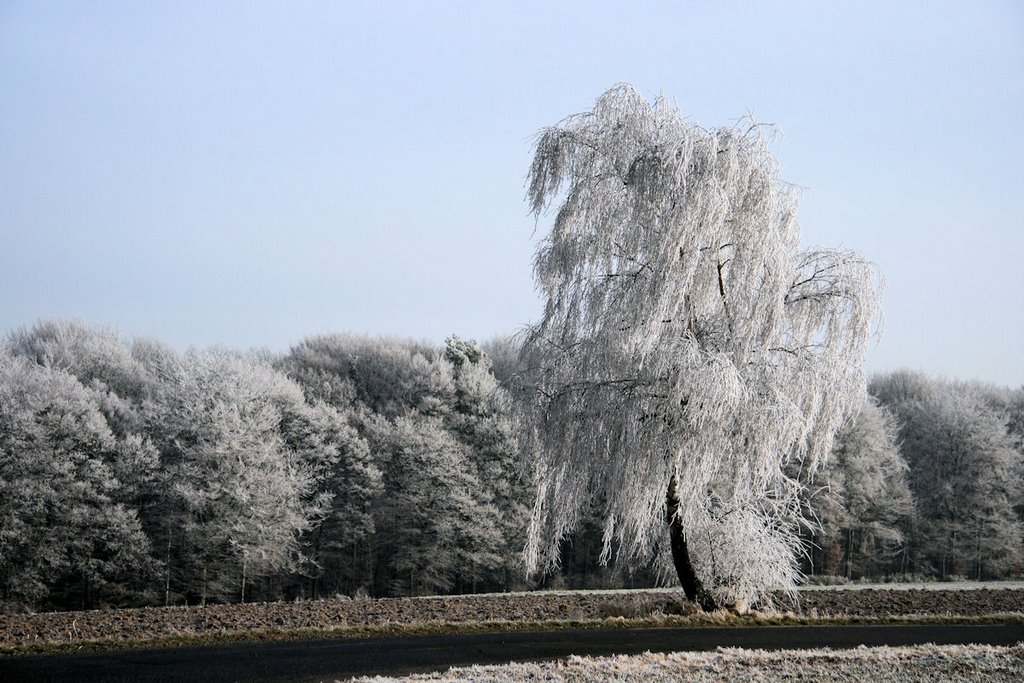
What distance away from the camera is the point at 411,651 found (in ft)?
45.2

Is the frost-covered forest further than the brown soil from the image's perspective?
Yes

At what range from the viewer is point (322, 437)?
4203cm

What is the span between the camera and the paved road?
38.6 ft

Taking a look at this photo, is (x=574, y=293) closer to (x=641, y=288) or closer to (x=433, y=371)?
(x=641, y=288)

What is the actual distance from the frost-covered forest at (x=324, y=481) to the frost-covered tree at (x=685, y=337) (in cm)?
1173

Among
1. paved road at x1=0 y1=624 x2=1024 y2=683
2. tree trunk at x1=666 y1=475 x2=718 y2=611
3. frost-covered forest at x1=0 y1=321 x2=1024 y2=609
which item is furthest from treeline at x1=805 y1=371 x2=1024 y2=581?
paved road at x1=0 y1=624 x2=1024 y2=683

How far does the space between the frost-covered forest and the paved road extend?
15052mm

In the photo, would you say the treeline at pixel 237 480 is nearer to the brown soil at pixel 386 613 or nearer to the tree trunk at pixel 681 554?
the brown soil at pixel 386 613

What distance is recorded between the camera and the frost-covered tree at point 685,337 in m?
17.4

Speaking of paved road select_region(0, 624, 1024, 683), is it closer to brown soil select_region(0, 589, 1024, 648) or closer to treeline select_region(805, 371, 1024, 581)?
brown soil select_region(0, 589, 1024, 648)

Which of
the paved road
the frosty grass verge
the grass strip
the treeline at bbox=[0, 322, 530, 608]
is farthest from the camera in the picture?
the treeline at bbox=[0, 322, 530, 608]

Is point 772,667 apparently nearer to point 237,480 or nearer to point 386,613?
point 386,613

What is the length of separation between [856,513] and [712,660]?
36.6 metres

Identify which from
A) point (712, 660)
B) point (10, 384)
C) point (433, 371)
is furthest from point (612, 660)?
point (433, 371)
